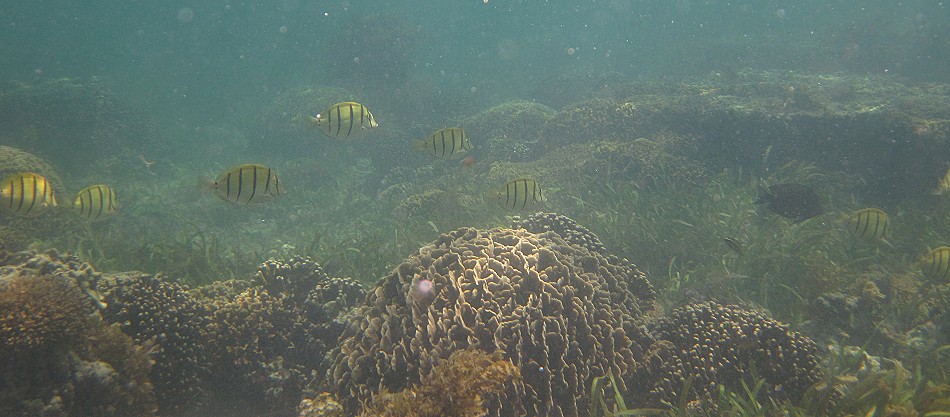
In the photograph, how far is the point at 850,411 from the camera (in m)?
3.40

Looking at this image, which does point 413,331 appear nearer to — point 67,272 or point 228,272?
point 67,272

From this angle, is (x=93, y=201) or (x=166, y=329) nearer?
(x=166, y=329)

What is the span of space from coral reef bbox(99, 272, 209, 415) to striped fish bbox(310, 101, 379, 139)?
108 inches

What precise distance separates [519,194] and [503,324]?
6.88ft

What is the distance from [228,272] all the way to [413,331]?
15.9ft

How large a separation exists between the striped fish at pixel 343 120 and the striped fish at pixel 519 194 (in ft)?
7.04

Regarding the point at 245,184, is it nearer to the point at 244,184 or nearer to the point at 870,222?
the point at 244,184

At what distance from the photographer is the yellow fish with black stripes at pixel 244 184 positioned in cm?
424

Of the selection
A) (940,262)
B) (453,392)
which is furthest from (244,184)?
(940,262)

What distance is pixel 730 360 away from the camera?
432 centimetres

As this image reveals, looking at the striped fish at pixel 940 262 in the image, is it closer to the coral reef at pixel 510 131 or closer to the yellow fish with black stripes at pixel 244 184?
the yellow fish with black stripes at pixel 244 184

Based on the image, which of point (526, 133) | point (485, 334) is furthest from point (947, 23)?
point (485, 334)

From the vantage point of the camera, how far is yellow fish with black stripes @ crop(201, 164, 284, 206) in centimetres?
424

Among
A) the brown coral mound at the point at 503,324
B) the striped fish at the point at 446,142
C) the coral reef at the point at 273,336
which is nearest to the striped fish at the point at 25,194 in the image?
the coral reef at the point at 273,336
